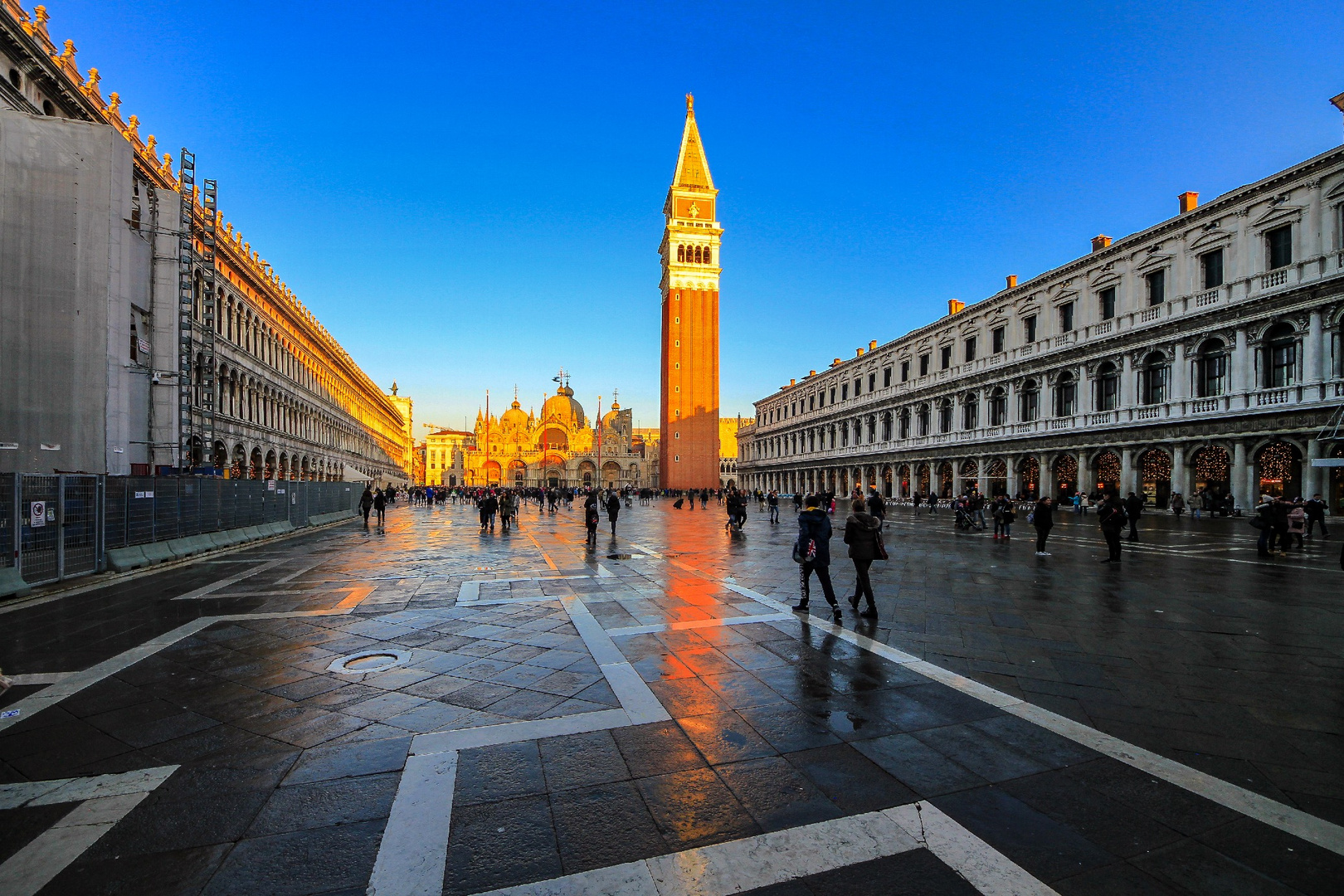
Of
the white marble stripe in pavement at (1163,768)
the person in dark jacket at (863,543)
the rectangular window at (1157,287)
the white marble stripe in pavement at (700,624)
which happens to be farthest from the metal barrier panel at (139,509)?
the rectangular window at (1157,287)

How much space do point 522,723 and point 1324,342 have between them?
27.0m

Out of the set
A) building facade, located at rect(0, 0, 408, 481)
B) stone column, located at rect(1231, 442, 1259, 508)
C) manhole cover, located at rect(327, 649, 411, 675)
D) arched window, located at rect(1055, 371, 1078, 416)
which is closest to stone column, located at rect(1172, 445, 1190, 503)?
stone column, located at rect(1231, 442, 1259, 508)

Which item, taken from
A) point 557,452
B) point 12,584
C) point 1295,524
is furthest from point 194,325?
point 557,452

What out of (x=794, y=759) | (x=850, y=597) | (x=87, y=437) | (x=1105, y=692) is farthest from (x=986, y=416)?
(x=87, y=437)

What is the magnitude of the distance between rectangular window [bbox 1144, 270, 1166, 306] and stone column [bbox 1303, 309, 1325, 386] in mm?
5747

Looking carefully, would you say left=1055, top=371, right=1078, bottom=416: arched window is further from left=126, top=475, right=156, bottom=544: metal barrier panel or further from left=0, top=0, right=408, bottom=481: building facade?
left=0, top=0, right=408, bottom=481: building facade

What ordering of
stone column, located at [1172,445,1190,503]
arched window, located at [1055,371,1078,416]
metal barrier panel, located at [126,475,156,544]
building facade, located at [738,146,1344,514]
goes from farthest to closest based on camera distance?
arched window, located at [1055,371,1078,416] < stone column, located at [1172,445,1190,503] < building facade, located at [738,146,1344,514] < metal barrier panel, located at [126,475,156,544]

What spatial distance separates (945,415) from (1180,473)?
14.8m

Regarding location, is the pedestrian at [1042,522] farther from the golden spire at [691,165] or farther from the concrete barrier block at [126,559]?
the golden spire at [691,165]

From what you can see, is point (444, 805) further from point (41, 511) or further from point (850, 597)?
point (41, 511)

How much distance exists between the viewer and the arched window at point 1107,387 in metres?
26.5

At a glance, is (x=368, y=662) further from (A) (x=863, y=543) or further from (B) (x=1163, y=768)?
(B) (x=1163, y=768)

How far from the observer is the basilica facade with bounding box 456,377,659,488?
323 feet

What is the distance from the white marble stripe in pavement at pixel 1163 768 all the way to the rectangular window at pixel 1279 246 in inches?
1011
